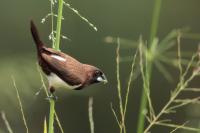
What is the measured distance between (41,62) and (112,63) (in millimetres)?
4712

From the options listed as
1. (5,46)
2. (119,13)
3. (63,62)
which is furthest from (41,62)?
(119,13)

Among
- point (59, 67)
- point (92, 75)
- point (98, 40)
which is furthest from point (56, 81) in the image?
point (98, 40)

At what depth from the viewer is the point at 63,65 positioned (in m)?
2.22

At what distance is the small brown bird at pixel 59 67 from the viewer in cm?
220

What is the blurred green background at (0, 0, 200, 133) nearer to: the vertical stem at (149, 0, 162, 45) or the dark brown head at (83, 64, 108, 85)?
the vertical stem at (149, 0, 162, 45)

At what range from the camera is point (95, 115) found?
22.3 feet

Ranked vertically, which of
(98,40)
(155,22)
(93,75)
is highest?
(155,22)

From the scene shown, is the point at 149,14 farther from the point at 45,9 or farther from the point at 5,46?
the point at 5,46

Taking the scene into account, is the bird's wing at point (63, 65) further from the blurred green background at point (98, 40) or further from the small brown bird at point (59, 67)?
the blurred green background at point (98, 40)

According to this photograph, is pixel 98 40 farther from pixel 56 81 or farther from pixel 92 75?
pixel 56 81

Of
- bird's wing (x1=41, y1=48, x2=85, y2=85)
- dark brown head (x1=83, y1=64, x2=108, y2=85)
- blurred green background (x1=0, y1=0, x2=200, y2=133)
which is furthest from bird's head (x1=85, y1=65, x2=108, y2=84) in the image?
blurred green background (x1=0, y1=0, x2=200, y2=133)

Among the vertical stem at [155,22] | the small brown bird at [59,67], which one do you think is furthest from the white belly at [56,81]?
the vertical stem at [155,22]

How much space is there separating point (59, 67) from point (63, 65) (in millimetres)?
32

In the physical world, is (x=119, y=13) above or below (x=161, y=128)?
above
